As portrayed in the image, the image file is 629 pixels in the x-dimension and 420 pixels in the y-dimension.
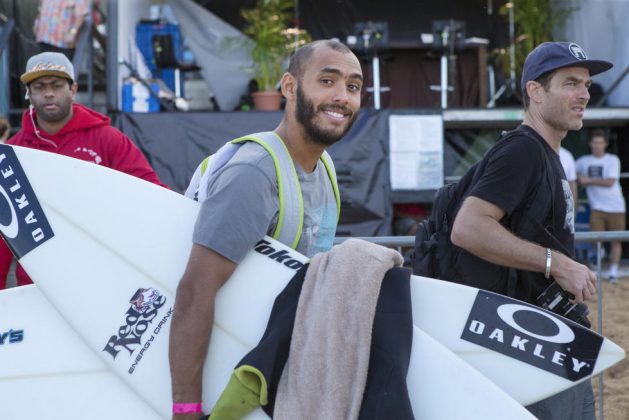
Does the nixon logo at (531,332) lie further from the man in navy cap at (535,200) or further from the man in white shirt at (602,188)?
the man in white shirt at (602,188)

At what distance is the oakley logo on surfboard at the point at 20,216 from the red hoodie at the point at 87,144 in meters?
1.21

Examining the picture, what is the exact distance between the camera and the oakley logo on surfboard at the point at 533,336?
213cm

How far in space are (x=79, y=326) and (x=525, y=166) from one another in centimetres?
134

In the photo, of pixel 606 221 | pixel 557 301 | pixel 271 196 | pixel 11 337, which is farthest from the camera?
pixel 606 221

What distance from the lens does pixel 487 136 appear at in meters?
10.8

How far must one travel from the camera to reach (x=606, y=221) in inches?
401

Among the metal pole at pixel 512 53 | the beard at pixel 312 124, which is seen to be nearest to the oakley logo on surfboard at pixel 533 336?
the beard at pixel 312 124

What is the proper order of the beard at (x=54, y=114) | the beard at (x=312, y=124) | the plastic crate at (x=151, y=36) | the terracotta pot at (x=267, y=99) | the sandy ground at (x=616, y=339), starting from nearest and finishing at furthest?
the beard at (x=312, y=124) → the beard at (x=54, y=114) → the sandy ground at (x=616, y=339) → the terracotta pot at (x=267, y=99) → the plastic crate at (x=151, y=36)

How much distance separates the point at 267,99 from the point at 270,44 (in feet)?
2.28

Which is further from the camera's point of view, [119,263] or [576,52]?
[576,52]

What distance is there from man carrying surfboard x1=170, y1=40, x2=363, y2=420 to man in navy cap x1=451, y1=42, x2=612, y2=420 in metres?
0.46

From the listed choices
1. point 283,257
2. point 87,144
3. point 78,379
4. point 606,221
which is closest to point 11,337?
point 78,379

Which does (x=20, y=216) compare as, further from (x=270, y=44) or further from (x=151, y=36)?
(x=151, y=36)

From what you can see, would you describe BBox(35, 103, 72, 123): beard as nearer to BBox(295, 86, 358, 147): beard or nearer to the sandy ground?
Answer: BBox(295, 86, 358, 147): beard
